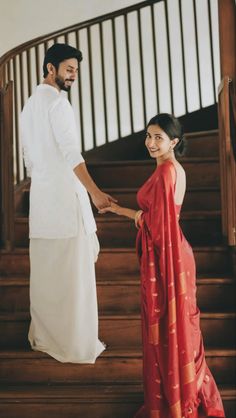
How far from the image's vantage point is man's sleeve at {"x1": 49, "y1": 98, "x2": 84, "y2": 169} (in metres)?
2.43

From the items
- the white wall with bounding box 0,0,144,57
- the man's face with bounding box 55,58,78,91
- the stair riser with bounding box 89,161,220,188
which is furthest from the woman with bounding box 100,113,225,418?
the white wall with bounding box 0,0,144,57

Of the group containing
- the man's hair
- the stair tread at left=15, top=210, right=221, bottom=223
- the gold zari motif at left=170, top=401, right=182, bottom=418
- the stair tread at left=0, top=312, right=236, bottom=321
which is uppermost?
the man's hair

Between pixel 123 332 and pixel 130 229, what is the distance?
2.52ft

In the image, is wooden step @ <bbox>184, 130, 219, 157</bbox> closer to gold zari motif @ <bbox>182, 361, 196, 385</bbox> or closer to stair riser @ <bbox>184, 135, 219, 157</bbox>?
stair riser @ <bbox>184, 135, 219, 157</bbox>

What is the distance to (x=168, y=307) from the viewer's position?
2277mm

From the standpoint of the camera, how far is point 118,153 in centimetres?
478

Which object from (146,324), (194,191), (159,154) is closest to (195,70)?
(194,191)

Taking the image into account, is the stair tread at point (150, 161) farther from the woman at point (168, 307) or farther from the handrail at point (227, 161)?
the woman at point (168, 307)

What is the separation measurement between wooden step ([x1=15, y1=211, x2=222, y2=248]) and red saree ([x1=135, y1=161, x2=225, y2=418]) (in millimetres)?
1007

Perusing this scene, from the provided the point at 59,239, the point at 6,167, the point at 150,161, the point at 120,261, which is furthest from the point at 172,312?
the point at 150,161

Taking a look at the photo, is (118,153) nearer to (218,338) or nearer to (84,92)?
(84,92)

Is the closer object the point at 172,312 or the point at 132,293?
the point at 172,312

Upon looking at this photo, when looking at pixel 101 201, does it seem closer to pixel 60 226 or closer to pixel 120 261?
pixel 60 226

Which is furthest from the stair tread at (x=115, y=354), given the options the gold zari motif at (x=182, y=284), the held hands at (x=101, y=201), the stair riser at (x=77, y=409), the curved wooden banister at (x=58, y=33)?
the curved wooden banister at (x=58, y=33)
